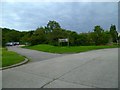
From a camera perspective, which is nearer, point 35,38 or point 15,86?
point 15,86

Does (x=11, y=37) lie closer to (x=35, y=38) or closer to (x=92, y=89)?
(x=35, y=38)

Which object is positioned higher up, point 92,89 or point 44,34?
point 44,34

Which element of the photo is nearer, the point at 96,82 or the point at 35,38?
the point at 96,82

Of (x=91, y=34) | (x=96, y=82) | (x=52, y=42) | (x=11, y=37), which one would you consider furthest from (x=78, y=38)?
(x=96, y=82)

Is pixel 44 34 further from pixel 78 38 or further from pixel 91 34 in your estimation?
pixel 91 34

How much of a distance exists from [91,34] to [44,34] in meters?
13.6

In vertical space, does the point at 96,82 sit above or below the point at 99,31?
below

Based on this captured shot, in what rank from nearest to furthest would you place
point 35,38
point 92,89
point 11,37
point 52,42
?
1. point 92,89
2. point 52,42
3. point 35,38
4. point 11,37

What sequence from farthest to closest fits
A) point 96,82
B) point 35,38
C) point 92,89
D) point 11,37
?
point 11,37 < point 35,38 < point 96,82 < point 92,89

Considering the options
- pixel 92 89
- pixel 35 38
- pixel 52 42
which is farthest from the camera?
pixel 35 38

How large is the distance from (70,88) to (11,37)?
7044cm

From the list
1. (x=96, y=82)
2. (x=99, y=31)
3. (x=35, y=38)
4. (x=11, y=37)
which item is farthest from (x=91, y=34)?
(x=96, y=82)

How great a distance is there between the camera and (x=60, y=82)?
6.48m

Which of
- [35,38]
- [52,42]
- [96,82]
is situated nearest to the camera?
[96,82]
